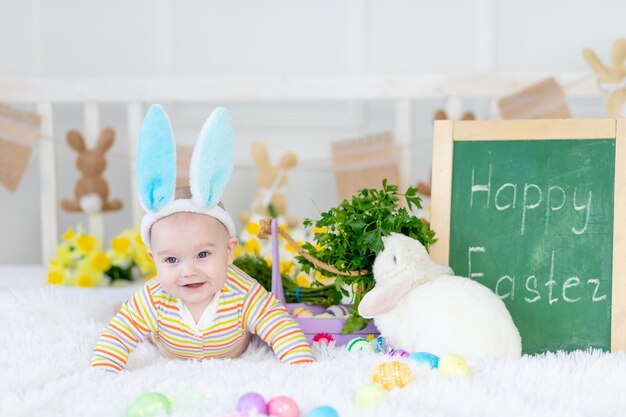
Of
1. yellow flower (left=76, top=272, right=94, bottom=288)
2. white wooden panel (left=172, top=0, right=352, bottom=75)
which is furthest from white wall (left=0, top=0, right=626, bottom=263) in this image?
yellow flower (left=76, top=272, right=94, bottom=288)

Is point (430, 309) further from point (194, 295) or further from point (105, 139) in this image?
point (105, 139)

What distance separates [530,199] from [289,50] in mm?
1268

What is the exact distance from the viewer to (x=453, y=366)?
2.89ft

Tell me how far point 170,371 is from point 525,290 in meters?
0.57

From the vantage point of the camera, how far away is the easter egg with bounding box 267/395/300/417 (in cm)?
77

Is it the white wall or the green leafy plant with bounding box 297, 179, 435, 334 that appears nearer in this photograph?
the green leafy plant with bounding box 297, 179, 435, 334

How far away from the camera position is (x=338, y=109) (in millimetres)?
2238

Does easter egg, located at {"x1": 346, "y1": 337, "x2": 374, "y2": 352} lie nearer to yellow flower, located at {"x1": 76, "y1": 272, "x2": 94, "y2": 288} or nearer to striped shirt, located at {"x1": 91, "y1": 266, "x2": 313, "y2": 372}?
striped shirt, located at {"x1": 91, "y1": 266, "x2": 313, "y2": 372}

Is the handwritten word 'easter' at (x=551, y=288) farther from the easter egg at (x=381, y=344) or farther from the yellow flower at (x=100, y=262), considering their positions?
the yellow flower at (x=100, y=262)

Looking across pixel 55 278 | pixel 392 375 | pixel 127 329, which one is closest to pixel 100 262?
pixel 55 278

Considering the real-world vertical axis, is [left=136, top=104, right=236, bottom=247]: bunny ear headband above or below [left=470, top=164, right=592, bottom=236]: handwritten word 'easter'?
above

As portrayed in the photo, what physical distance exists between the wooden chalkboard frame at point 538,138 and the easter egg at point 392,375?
286 mm

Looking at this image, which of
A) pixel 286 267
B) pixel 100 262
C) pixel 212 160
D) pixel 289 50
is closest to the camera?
pixel 212 160

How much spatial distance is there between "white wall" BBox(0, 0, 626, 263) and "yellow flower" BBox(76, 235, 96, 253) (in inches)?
20.1
